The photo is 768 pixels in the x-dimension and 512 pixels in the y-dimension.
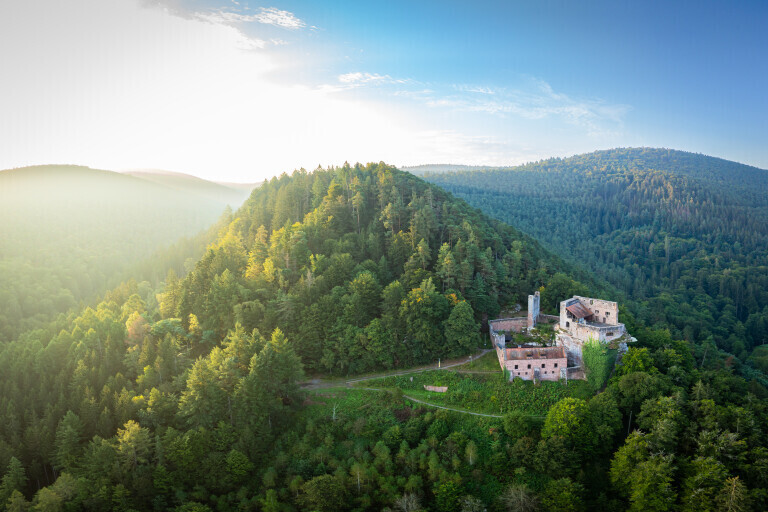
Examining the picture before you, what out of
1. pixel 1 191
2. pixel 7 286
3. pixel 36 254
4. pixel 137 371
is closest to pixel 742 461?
pixel 137 371

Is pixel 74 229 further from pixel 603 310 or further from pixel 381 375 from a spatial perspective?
pixel 603 310

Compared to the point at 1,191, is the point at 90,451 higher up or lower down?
lower down

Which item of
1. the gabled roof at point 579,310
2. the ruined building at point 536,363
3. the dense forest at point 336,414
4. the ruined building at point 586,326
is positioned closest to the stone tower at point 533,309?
the ruined building at point 586,326

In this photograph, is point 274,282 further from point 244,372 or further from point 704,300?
point 704,300

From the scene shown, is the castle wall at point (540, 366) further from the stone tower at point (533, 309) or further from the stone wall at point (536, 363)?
the stone tower at point (533, 309)

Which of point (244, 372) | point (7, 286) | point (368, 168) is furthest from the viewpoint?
point (368, 168)

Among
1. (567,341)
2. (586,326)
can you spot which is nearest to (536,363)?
(567,341)

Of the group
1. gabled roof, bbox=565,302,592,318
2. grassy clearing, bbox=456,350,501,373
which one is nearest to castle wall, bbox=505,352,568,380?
grassy clearing, bbox=456,350,501,373
